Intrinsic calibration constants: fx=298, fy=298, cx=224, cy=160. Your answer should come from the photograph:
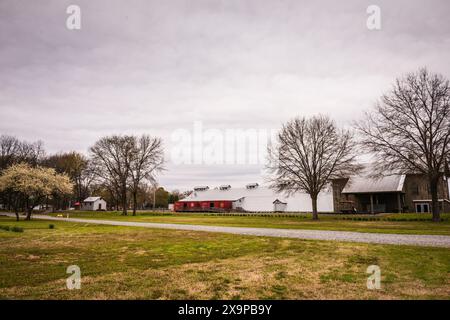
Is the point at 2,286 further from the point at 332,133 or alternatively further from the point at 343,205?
the point at 343,205

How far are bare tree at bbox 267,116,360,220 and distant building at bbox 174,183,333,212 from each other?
816 inches

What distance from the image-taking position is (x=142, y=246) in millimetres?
14023

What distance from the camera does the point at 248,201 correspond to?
2911 inches

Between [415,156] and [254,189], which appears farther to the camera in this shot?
[254,189]

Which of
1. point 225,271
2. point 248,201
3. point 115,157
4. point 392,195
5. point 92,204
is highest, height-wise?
point 115,157

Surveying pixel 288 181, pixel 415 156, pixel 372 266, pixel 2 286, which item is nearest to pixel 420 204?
pixel 415 156

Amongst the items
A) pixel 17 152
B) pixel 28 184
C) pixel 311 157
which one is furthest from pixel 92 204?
pixel 311 157

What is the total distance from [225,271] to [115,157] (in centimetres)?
5277

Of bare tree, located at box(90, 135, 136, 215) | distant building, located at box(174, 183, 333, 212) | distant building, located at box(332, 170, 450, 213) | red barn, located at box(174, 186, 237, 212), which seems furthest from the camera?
red barn, located at box(174, 186, 237, 212)

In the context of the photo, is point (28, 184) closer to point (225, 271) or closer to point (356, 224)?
point (225, 271)

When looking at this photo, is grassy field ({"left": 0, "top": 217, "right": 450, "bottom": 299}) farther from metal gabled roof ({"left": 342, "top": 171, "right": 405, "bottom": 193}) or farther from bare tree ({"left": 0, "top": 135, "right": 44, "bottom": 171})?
bare tree ({"left": 0, "top": 135, "right": 44, "bottom": 171})

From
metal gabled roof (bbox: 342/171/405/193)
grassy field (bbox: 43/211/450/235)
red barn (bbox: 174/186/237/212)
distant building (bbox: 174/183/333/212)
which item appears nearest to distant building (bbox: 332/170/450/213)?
metal gabled roof (bbox: 342/171/405/193)

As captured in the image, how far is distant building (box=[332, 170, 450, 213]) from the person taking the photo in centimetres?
4828

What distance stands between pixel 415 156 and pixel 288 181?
14143 mm
